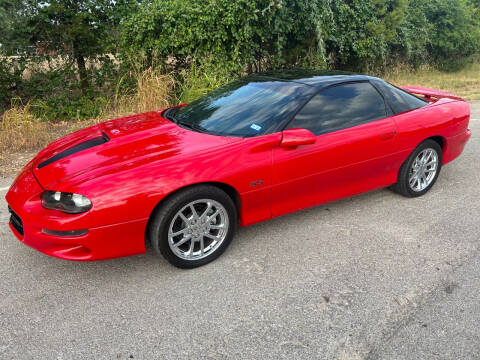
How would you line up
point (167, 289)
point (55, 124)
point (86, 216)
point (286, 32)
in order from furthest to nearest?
point (286, 32) < point (55, 124) < point (167, 289) < point (86, 216)

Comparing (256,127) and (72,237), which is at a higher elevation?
(256,127)

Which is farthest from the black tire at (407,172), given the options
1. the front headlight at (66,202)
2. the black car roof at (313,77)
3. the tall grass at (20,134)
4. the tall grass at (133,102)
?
the tall grass at (20,134)

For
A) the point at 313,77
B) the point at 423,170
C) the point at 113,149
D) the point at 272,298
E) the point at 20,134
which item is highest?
the point at 313,77

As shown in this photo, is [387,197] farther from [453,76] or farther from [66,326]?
[453,76]

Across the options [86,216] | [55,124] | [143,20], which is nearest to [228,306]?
[86,216]

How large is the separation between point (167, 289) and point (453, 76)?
14.9m

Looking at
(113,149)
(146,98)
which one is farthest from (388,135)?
(146,98)

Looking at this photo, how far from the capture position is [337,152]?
3701 mm

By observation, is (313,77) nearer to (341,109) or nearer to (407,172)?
(341,109)

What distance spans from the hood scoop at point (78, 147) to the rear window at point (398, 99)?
274 cm

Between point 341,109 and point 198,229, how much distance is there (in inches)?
70.2

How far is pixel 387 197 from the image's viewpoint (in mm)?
4508

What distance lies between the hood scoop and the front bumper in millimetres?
462

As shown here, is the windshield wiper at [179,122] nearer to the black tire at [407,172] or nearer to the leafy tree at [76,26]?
the black tire at [407,172]
